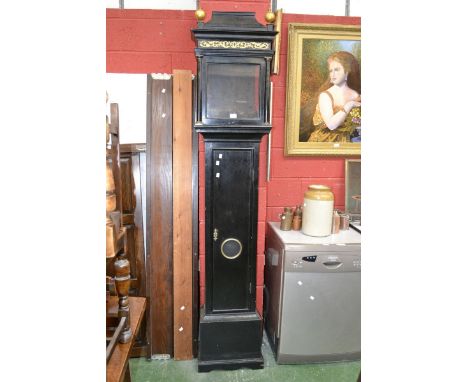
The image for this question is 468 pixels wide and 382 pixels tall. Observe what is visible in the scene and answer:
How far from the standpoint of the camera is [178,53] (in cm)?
234

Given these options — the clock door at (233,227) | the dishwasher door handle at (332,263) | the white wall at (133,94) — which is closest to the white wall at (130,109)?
the white wall at (133,94)

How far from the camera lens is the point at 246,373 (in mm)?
2057

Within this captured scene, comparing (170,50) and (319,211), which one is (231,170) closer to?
(319,211)

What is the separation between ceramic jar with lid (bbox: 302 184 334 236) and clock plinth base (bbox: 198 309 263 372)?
2.31 ft

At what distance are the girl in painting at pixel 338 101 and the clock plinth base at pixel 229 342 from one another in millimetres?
1436

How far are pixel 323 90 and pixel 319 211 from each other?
3.19 feet

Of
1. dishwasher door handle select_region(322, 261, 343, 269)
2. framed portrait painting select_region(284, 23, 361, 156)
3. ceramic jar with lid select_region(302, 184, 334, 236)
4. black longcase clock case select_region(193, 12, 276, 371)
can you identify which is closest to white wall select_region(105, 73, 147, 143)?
black longcase clock case select_region(193, 12, 276, 371)

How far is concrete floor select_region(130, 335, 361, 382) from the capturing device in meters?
2.01

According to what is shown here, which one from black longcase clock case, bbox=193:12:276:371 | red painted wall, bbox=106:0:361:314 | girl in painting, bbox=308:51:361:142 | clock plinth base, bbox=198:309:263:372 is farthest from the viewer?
girl in painting, bbox=308:51:361:142

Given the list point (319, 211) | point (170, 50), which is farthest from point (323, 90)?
point (170, 50)

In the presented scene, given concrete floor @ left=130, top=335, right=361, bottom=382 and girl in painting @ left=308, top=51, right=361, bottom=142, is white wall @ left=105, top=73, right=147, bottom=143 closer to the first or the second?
girl in painting @ left=308, top=51, right=361, bottom=142

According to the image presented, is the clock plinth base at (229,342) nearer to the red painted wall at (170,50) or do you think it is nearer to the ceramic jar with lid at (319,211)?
the red painted wall at (170,50)
